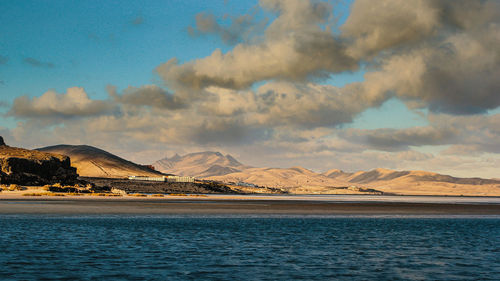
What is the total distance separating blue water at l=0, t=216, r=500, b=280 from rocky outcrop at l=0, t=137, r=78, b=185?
101965mm

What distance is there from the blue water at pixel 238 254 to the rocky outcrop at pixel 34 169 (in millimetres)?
101965

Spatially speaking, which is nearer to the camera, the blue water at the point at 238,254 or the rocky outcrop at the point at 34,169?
the blue water at the point at 238,254

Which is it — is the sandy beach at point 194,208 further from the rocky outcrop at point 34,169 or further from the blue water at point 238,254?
the rocky outcrop at point 34,169

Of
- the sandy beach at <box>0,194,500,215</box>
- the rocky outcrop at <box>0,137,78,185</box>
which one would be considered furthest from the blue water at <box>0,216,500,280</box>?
the rocky outcrop at <box>0,137,78,185</box>

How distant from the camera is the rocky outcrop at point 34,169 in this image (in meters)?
132

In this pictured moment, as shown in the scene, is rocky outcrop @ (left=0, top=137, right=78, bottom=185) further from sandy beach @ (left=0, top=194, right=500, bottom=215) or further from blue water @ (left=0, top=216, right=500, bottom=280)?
blue water @ (left=0, top=216, right=500, bottom=280)

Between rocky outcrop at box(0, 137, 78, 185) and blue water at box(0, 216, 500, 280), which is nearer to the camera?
blue water at box(0, 216, 500, 280)

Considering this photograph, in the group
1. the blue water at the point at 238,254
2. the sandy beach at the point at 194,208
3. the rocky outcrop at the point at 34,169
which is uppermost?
the rocky outcrop at the point at 34,169

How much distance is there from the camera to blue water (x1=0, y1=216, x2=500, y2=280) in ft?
65.4

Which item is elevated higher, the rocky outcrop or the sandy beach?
the rocky outcrop

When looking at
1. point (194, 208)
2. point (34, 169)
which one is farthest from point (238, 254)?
point (34, 169)

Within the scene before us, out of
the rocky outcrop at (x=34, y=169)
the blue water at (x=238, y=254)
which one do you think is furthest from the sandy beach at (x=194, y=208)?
the rocky outcrop at (x=34, y=169)

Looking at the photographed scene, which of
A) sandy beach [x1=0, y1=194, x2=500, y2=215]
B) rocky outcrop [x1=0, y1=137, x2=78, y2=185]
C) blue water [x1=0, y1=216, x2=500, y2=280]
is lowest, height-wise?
blue water [x1=0, y1=216, x2=500, y2=280]

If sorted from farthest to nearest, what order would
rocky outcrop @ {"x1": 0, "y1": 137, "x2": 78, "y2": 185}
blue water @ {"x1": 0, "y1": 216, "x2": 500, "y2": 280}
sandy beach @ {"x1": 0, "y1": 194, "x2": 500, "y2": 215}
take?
rocky outcrop @ {"x1": 0, "y1": 137, "x2": 78, "y2": 185} → sandy beach @ {"x1": 0, "y1": 194, "x2": 500, "y2": 215} → blue water @ {"x1": 0, "y1": 216, "x2": 500, "y2": 280}
